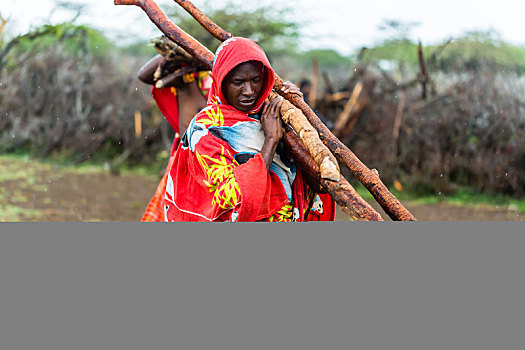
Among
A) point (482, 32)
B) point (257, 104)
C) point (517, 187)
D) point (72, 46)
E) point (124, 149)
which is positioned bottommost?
point (124, 149)

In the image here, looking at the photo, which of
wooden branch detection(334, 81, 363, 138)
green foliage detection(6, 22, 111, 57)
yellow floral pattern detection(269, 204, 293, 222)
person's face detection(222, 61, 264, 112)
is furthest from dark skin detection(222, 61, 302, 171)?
wooden branch detection(334, 81, 363, 138)

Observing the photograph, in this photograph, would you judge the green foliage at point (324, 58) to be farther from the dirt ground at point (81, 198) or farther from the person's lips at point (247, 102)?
the person's lips at point (247, 102)

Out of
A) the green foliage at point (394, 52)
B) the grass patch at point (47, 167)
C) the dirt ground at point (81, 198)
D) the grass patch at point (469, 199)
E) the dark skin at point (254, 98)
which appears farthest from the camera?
the green foliage at point (394, 52)

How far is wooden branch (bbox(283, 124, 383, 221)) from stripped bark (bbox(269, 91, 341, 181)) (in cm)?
A: 5

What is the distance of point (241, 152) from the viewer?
1974 mm

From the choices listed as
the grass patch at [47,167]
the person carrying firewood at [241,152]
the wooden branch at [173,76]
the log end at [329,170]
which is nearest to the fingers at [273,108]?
the person carrying firewood at [241,152]

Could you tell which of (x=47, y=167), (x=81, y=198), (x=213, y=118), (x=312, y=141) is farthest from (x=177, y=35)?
(x=47, y=167)

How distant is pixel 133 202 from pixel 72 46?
3.45 m

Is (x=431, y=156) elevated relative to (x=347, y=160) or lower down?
lower down

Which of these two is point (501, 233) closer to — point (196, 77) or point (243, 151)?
point (243, 151)

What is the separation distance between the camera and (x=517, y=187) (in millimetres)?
6633

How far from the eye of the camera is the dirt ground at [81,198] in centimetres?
621

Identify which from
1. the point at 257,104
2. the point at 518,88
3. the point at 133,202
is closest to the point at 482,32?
the point at 518,88

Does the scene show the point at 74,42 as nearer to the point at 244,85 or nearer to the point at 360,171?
the point at 244,85
